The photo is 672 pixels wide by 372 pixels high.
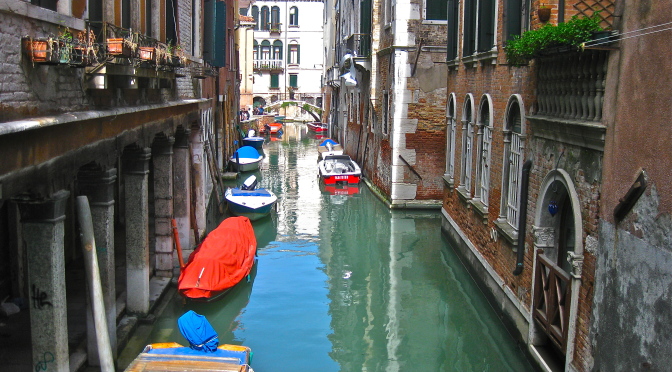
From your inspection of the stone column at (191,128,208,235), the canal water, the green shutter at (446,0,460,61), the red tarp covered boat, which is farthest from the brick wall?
the green shutter at (446,0,460,61)

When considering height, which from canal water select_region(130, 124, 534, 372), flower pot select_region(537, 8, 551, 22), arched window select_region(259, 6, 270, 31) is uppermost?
arched window select_region(259, 6, 270, 31)

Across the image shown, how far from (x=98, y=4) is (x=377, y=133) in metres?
12.8

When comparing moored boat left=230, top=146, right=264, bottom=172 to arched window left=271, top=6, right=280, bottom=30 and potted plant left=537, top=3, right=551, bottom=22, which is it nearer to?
potted plant left=537, top=3, right=551, bottom=22

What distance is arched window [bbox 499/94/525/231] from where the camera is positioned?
25.9ft

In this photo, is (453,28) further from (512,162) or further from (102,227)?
(102,227)

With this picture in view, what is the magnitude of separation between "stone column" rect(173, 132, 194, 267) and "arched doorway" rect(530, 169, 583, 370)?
5.71 m

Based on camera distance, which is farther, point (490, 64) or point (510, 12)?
point (490, 64)

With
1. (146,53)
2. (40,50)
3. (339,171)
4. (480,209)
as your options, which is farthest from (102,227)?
(339,171)

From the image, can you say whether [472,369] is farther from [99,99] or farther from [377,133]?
[377,133]

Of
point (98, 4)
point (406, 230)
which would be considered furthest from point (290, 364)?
point (406, 230)

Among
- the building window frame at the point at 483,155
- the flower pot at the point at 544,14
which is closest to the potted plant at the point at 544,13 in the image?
the flower pot at the point at 544,14

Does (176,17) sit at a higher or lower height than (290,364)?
higher

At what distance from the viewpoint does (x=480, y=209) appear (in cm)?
962

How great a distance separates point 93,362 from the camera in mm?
6449
